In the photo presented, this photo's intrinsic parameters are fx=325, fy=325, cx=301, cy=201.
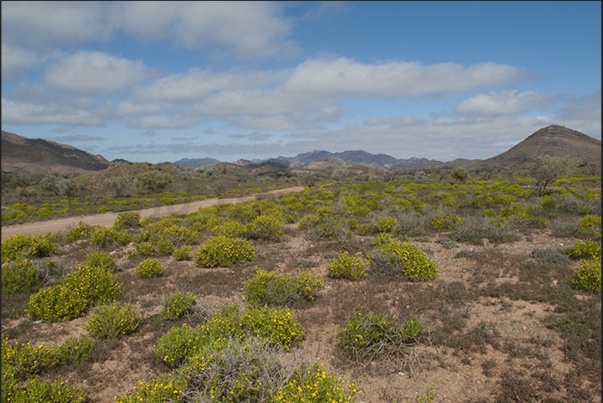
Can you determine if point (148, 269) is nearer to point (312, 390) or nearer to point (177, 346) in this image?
point (177, 346)

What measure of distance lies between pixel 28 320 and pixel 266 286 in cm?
481

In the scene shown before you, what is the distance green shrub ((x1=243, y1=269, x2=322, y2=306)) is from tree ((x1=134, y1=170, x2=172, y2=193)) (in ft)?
126

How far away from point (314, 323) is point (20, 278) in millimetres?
7326

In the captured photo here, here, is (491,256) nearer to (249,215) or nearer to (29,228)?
(249,215)

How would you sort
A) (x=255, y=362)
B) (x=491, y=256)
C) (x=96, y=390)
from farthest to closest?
(x=491, y=256), (x=96, y=390), (x=255, y=362)

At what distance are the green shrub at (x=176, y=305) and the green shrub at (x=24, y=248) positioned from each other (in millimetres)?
6468

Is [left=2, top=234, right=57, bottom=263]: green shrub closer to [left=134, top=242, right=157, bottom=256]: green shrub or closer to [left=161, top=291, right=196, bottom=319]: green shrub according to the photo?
[left=134, top=242, right=157, bottom=256]: green shrub

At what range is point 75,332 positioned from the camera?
20.5 feet

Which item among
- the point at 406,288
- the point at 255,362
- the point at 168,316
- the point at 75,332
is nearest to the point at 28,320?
the point at 75,332

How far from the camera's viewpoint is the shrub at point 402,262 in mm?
7992

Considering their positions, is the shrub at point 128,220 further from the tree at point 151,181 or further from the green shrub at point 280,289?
the tree at point 151,181

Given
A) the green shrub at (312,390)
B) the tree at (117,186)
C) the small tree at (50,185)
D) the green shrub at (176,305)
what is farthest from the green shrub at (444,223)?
the small tree at (50,185)

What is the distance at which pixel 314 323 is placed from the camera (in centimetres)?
629

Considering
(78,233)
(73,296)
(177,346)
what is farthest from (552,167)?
(78,233)
